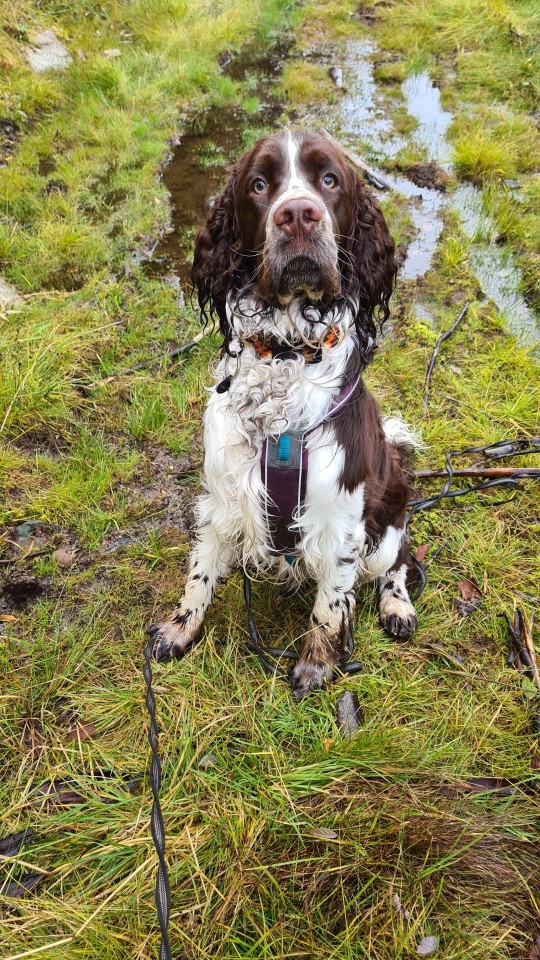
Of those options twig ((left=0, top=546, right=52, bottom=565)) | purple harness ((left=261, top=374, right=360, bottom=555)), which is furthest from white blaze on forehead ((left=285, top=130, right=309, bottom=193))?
twig ((left=0, top=546, right=52, bottom=565))

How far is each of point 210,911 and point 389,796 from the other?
599mm

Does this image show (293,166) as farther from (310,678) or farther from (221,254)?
(310,678)

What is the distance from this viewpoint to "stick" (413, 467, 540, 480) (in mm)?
3012

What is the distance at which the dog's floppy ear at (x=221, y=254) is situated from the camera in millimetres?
2170

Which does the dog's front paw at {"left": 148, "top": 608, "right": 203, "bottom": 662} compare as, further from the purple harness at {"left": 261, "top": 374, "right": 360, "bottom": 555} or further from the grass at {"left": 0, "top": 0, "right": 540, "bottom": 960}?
the purple harness at {"left": 261, "top": 374, "right": 360, "bottom": 555}

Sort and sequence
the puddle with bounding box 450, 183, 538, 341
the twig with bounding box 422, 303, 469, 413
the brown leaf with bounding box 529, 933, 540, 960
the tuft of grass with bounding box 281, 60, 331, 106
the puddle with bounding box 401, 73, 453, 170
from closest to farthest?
the brown leaf with bounding box 529, 933, 540, 960, the twig with bounding box 422, 303, 469, 413, the puddle with bounding box 450, 183, 538, 341, the puddle with bounding box 401, 73, 453, 170, the tuft of grass with bounding box 281, 60, 331, 106

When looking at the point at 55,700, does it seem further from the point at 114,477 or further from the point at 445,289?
the point at 445,289

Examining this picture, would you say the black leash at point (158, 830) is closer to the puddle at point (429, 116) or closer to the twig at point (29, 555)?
the twig at point (29, 555)

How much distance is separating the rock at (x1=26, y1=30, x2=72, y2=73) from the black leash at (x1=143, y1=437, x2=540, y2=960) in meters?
5.97

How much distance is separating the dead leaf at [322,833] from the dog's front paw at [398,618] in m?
0.90

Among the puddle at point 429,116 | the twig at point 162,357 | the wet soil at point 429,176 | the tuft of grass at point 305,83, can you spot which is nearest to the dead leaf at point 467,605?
the twig at point 162,357

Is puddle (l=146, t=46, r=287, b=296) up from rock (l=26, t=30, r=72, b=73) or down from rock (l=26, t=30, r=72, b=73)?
down

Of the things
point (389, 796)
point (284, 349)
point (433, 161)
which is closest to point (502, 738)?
point (389, 796)

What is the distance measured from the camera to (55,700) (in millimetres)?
2340
